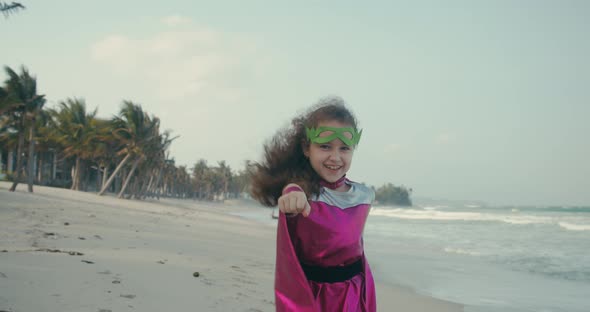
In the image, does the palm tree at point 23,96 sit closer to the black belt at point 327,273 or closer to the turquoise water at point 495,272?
the turquoise water at point 495,272

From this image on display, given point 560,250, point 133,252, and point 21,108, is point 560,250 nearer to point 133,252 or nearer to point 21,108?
point 133,252

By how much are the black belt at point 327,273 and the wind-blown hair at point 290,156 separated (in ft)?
1.41

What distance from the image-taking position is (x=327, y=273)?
2.25 m

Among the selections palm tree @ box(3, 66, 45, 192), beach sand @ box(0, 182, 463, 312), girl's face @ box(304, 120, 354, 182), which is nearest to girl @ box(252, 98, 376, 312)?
girl's face @ box(304, 120, 354, 182)

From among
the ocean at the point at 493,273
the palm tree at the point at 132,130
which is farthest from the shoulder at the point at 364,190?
the palm tree at the point at 132,130

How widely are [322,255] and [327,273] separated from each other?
0.10 meters

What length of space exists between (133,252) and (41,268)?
83.5 inches

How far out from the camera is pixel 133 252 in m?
6.66

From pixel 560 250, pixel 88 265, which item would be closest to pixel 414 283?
pixel 88 265

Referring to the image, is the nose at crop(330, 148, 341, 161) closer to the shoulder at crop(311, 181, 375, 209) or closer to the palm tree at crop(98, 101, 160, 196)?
the shoulder at crop(311, 181, 375, 209)

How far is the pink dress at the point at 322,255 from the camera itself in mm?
2119

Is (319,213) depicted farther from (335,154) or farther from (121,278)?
(121,278)

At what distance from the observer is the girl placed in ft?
6.98

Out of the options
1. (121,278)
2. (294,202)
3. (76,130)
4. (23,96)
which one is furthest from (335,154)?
(76,130)
